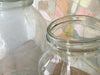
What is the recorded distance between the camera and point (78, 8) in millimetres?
545

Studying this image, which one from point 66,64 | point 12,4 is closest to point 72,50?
point 66,64

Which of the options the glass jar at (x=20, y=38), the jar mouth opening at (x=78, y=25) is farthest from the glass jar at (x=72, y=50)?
the glass jar at (x=20, y=38)

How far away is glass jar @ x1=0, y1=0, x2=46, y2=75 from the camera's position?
52 cm

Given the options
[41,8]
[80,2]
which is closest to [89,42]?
[80,2]

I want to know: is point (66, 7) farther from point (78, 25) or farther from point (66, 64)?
point (66, 64)

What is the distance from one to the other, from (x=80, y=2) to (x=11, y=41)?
218 millimetres

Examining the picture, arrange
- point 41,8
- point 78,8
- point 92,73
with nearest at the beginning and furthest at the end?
point 92,73
point 78,8
point 41,8

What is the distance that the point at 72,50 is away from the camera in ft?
1.17

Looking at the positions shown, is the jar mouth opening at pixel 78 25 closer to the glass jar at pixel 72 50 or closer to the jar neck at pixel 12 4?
the glass jar at pixel 72 50

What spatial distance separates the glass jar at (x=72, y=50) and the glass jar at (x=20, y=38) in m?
0.10

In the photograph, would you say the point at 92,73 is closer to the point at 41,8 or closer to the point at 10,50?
the point at 10,50

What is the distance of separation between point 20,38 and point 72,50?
0.73 feet

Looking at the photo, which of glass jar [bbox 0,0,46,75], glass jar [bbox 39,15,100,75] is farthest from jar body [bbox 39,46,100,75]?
glass jar [bbox 0,0,46,75]

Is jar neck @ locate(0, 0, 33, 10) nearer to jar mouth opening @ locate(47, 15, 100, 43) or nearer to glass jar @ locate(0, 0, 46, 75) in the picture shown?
glass jar @ locate(0, 0, 46, 75)
